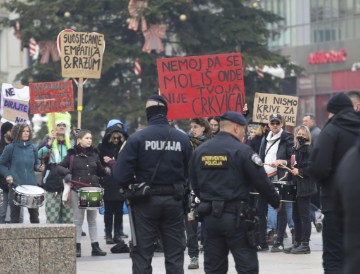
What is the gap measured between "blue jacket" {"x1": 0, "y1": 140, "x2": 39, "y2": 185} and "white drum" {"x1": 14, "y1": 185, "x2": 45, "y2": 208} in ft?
1.83

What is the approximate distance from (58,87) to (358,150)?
541 inches

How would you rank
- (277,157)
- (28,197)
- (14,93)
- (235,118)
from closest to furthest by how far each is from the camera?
(235,118)
(28,197)
(277,157)
(14,93)

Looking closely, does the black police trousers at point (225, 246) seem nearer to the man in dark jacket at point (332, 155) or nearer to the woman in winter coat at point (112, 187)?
the man in dark jacket at point (332, 155)

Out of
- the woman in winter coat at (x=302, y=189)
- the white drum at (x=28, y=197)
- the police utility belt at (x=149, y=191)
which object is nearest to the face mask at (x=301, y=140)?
the woman in winter coat at (x=302, y=189)

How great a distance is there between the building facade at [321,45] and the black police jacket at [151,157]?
4218cm

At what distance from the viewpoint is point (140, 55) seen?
3862cm

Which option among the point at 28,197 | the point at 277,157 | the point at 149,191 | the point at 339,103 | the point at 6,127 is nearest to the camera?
the point at 339,103

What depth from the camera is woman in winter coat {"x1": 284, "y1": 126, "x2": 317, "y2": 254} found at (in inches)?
581

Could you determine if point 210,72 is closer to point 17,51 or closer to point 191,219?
point 191,219

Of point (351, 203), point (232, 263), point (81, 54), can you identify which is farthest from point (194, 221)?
point (351, 203)

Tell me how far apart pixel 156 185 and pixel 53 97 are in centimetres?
901

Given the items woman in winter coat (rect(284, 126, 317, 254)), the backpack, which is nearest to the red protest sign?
the backpack

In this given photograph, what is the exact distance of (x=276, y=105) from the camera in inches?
702

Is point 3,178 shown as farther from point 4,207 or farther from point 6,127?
point 6,127
